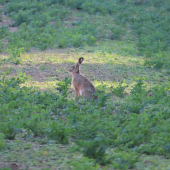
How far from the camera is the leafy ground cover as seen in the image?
5.07 m

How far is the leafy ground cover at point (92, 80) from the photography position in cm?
507

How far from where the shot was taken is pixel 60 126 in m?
5.52

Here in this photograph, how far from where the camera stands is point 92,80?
10320 millimetres

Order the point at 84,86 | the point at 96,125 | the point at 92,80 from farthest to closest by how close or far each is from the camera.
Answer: the point at 92,80, the point at 84,86, the point at 96,125

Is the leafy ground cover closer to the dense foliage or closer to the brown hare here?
the dense foliage

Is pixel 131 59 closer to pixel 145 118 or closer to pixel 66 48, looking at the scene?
pixel 66 48

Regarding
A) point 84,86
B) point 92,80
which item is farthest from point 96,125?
point 92,80

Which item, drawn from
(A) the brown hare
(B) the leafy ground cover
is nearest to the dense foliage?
(B) the leafy ground cover

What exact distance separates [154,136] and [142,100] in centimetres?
209

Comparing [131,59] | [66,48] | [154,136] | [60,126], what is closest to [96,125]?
[60,126]

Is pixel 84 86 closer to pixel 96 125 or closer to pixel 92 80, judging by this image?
pixel 92 80

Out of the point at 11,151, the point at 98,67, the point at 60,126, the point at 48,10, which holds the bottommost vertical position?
the point at 11,151

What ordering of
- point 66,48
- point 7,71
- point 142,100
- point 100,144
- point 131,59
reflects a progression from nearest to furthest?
point 100,144 < point 142,100 < point 7,71 < point 131,59 < point 66,48

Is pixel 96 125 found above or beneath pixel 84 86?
beneath
